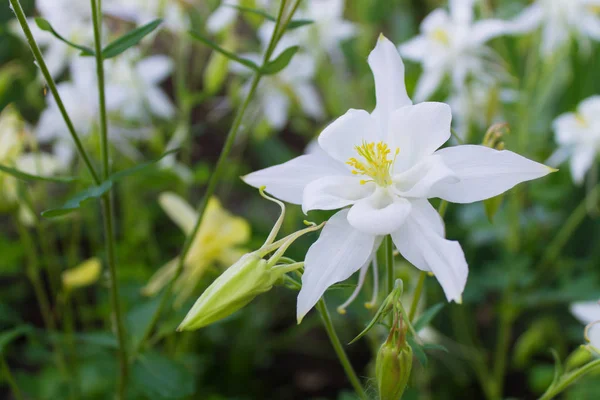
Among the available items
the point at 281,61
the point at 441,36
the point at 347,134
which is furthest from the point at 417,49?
the point at 347,134

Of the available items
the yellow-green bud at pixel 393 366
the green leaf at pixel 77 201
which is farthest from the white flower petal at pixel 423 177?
the green leaf at pixel 77 201

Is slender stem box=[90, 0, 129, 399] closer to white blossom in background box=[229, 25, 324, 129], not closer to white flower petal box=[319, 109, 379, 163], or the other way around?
white flower petal box=[319, 109, 379, 163]

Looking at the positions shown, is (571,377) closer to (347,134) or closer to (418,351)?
(418,351)

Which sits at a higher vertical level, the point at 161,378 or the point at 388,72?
the point at 388,72

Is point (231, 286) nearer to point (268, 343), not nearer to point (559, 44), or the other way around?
point (268, 343)

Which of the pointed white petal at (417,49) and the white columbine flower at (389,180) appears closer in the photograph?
the white columbine flower at (389,180)

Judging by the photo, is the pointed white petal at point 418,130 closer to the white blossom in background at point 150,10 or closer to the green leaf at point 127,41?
the green leaf at point 127,41

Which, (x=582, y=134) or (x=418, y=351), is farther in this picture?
(x=582, y=134)
